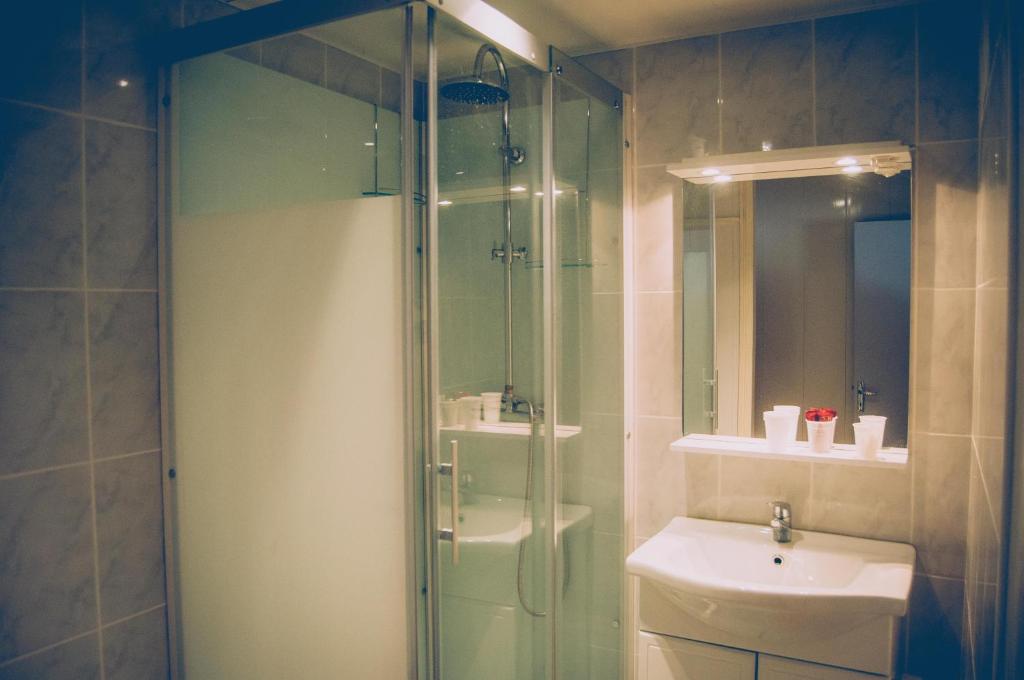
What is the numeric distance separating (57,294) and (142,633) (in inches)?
34.8

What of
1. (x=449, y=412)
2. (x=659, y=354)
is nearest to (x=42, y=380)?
(x=449, y=412)

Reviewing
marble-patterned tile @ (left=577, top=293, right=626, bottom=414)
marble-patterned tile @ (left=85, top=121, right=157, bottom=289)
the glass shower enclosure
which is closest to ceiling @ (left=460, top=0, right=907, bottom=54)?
the glass shower enclosure

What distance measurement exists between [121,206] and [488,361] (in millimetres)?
987

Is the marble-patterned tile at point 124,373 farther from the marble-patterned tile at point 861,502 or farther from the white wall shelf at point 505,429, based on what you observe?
the marble-patterned tile at point 861,502

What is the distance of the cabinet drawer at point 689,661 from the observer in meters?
2.09

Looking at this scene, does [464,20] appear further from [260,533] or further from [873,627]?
[873,627]

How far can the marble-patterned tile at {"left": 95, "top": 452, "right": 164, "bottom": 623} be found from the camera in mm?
1828

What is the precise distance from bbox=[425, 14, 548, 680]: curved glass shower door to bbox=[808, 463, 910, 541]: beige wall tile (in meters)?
0.94

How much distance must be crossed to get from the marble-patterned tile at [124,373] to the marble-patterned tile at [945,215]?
2148 mm

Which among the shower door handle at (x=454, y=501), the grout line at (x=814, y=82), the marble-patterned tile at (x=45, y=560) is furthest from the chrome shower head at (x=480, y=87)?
the marble-patterned tile at (x=45, y=560)

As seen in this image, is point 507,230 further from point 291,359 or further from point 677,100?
point 677,100

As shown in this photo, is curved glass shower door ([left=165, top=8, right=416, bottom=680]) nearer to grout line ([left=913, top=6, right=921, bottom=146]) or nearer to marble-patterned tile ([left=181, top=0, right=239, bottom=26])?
marble-patterned tile ([left=181, top=0, right=239, bottom=26])

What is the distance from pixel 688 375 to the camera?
2.51 meters

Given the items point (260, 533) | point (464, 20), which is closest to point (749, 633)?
point (260, 533)
